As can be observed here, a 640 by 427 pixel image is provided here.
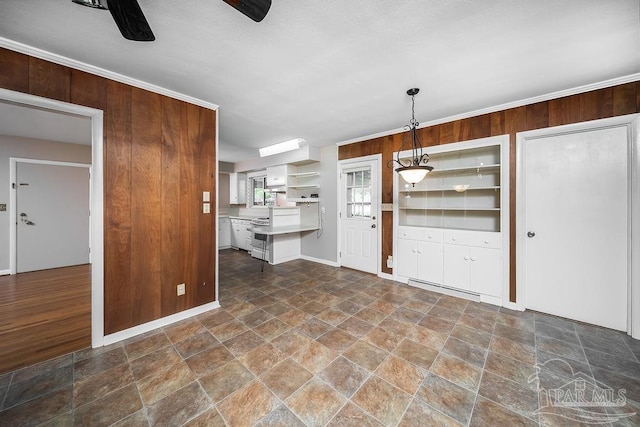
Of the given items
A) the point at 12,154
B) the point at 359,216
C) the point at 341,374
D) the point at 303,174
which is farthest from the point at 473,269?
the point at 12,154

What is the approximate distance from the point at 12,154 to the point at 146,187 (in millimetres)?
4061

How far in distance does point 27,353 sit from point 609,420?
4.36 meters

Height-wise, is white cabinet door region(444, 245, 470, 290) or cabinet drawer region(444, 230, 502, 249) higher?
cabinet drawer region(444, 230, 502, 249)

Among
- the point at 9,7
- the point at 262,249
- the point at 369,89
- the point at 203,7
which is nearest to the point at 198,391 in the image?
the point at 203,7

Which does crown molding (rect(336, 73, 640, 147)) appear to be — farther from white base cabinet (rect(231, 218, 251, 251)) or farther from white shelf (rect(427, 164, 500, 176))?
white base cabinet (rect(231, 218, 251, 251))

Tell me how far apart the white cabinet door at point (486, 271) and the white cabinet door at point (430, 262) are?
0.40 m

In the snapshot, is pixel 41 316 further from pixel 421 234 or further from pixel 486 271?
pixel 486 271

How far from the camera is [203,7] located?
4.75 ft

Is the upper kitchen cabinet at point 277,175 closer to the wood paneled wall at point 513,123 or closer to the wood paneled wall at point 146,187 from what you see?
the wood paneled wall at point 513,123

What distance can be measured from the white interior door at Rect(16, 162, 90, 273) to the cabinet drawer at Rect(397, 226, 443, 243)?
20.6 ft

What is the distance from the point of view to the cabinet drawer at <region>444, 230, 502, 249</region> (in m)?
3.00

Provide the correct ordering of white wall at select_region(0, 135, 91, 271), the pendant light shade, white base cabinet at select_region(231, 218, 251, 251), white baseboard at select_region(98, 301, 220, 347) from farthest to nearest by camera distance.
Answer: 1. white base cabinet at select_region(231, 218, 251, 251)
2. white wall at select_region(0, 135, 91, 271)
3. the pendant light shade
4. white baseboard at select_region(98, 301, 220, 347)

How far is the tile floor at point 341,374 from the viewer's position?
1427mm

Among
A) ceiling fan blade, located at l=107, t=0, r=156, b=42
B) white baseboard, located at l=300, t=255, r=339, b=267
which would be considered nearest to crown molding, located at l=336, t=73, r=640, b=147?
white baseboard, located at l=300, t=255, r=339, b=267
